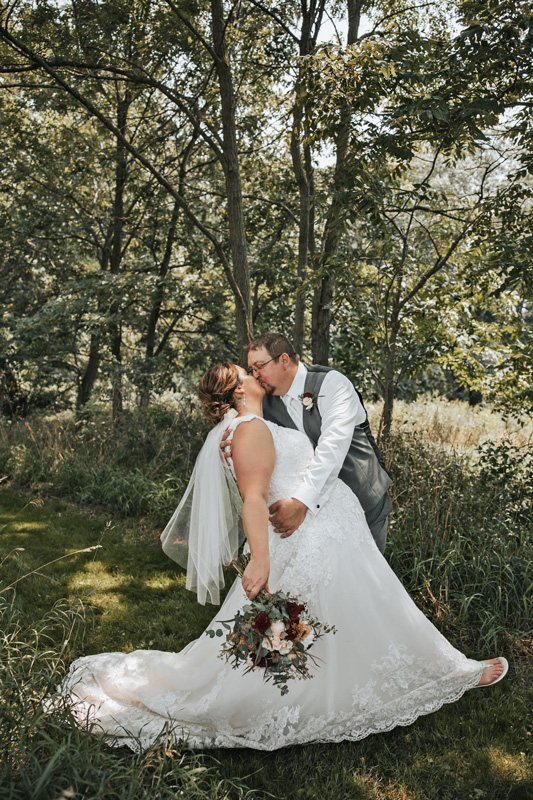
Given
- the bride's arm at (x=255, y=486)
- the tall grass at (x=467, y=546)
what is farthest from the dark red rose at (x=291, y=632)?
the tall grass at (x=467, y=546)

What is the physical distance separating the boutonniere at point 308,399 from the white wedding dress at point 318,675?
218mm

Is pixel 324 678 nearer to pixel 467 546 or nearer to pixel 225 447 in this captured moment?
pixel 225 447

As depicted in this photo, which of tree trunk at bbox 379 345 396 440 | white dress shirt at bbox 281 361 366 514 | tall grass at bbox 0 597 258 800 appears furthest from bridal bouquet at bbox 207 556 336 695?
tree trunk at bbox 379 345 396 440

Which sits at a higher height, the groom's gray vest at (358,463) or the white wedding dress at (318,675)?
the groom's gray vest at (358,463)

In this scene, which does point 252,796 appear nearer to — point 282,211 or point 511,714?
point 511,714

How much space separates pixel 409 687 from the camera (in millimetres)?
2992

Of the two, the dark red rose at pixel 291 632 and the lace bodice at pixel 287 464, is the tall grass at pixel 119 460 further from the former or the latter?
the dark red rose at pixel 291 632

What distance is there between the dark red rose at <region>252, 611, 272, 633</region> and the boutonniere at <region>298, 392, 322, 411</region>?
1266 mm

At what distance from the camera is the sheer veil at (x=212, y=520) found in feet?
10.1

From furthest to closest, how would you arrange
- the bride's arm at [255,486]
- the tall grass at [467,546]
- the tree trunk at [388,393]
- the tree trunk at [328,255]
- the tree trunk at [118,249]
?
the tree trunk at [118,249]
the tree trunk at [388,393]
the tree trunk at [328,255]
the tall grass at [467,546]
the bride's arm at [255,486]

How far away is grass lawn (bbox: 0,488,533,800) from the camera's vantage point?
103 inches

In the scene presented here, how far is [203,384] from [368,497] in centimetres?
114

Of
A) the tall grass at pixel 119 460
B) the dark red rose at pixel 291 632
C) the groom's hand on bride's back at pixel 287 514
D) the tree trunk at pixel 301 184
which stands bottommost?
the tall grass at pixel 119 460

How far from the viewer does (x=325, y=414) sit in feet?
10.6
